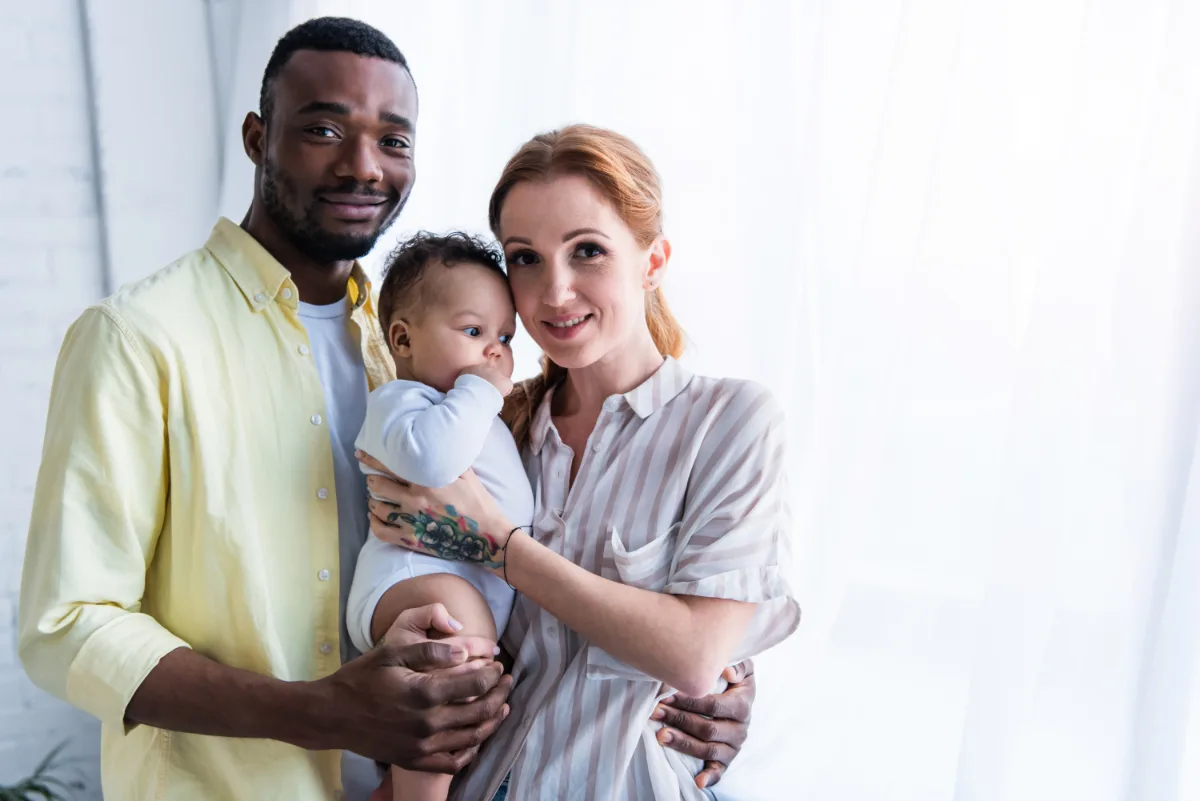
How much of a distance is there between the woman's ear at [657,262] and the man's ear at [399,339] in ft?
1.33

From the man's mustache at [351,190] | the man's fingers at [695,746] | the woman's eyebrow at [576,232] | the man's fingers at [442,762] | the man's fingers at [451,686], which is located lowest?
the man's fingers at [695,746]

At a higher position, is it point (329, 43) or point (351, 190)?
point (329, 43)

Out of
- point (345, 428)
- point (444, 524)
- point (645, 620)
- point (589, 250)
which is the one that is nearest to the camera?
point (645, 620)

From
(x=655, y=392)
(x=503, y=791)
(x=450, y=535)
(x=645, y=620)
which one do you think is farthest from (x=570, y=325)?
(x=503, y=791)

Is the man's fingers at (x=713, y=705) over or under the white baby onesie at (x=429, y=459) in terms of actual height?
under

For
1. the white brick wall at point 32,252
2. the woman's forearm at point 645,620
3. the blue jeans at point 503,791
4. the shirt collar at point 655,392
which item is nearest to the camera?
the woman's forearm at point 645,620

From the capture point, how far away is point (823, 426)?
6.20 feet

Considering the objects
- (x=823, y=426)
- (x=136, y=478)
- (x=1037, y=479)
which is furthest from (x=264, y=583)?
(x=1037, y=479)

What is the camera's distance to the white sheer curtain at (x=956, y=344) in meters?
1.45

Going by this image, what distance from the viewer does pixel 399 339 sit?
161cm

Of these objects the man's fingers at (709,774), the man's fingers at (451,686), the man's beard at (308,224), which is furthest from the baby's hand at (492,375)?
the man's fingers at (709,774)

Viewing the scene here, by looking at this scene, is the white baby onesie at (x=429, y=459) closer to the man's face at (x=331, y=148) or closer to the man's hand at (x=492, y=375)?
the man's hand at (x=492, y=375)

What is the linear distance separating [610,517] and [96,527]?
755 mm

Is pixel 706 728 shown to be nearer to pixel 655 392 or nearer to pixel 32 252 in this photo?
pixel 655 392
